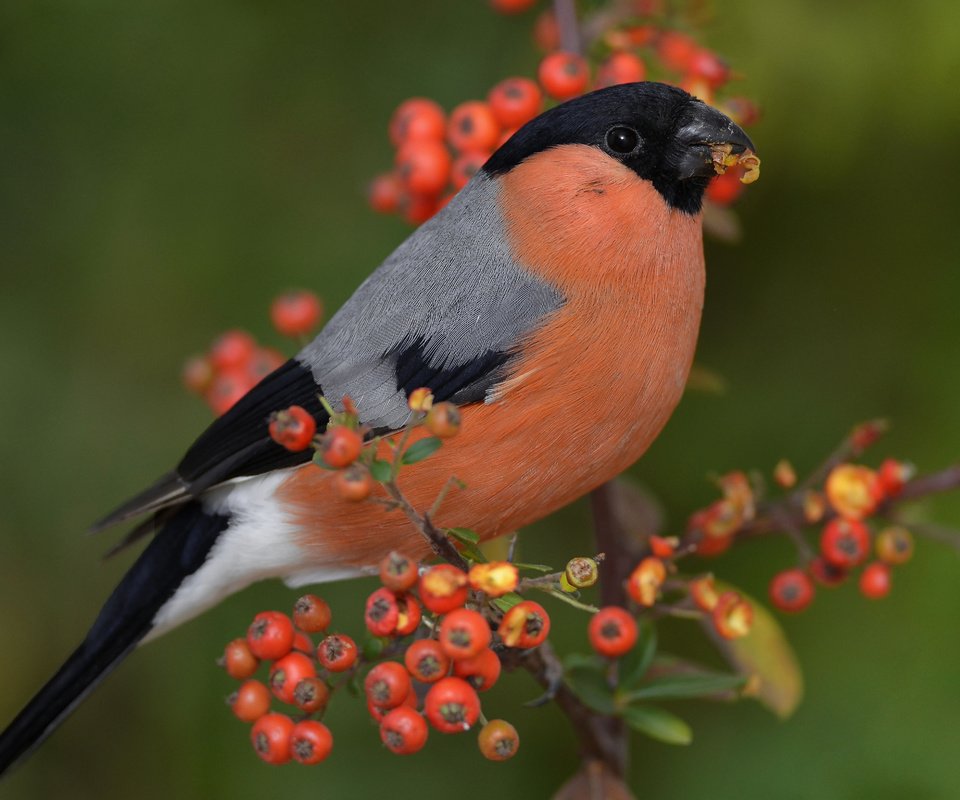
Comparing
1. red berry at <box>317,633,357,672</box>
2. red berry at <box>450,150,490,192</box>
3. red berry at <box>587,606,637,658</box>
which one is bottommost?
red berry at <box>587,606,637,658</box>

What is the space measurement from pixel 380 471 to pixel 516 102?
118cm

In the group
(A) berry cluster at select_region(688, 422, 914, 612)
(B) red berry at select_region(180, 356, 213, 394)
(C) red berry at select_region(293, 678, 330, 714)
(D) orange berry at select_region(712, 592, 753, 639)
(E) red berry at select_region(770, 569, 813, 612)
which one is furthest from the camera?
(B) red berry at select_region(180, 356, 213, 394)

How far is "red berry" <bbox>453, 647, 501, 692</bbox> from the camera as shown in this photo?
5.65 feet

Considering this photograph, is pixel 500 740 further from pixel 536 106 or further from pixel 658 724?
pixel 536 106

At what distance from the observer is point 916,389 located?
2.78 m

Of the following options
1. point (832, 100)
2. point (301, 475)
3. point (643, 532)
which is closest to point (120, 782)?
point (301, 475)

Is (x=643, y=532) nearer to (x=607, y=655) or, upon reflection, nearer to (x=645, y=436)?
(x=645, y=436)

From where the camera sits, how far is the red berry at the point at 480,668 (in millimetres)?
1722

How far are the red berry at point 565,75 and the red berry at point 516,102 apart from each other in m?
0.05

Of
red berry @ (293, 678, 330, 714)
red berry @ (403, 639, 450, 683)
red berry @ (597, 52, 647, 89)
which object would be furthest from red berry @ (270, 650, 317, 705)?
red berry @ (597, 52, 647, 89)

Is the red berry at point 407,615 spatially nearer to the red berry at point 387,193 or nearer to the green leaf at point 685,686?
the green leaf at point 685,686

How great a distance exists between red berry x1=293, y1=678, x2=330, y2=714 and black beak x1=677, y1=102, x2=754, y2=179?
44.9 inches

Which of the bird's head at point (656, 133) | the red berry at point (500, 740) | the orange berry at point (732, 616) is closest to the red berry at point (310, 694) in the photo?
the red berry at point (500, 740)

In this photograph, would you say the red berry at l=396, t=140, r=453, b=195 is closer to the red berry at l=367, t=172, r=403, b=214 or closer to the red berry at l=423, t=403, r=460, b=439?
the red berry at l=367, t=172, r=403, b=214
